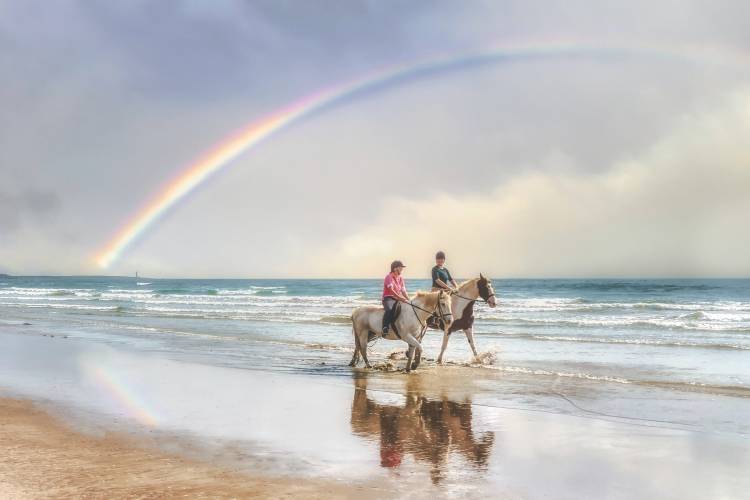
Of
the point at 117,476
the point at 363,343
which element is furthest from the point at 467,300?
the point at 117,476

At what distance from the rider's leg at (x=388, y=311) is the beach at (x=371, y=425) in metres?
1.09

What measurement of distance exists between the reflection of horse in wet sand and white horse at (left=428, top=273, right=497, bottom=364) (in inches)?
183

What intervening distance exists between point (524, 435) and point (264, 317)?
28527mm

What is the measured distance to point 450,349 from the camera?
2052 cm

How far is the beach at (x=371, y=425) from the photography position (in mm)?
6508

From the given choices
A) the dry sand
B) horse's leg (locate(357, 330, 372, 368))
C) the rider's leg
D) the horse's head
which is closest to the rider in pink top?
the rider's leg

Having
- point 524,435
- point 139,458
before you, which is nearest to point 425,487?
point 524,435

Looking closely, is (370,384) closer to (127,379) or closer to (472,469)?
(127,379)

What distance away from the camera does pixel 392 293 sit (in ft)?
48.6

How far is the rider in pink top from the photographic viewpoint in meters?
14.8

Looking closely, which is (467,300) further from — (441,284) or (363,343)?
(363,343)

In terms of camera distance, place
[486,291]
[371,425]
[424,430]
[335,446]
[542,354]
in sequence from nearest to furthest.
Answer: [335,446] < [424,430] < [371,425] < [486,291] < [542,354]

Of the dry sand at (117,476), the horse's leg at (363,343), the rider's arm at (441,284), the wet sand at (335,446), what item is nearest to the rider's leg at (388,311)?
the horse's leg at (363,343)

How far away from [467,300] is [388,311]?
98.1 inches
